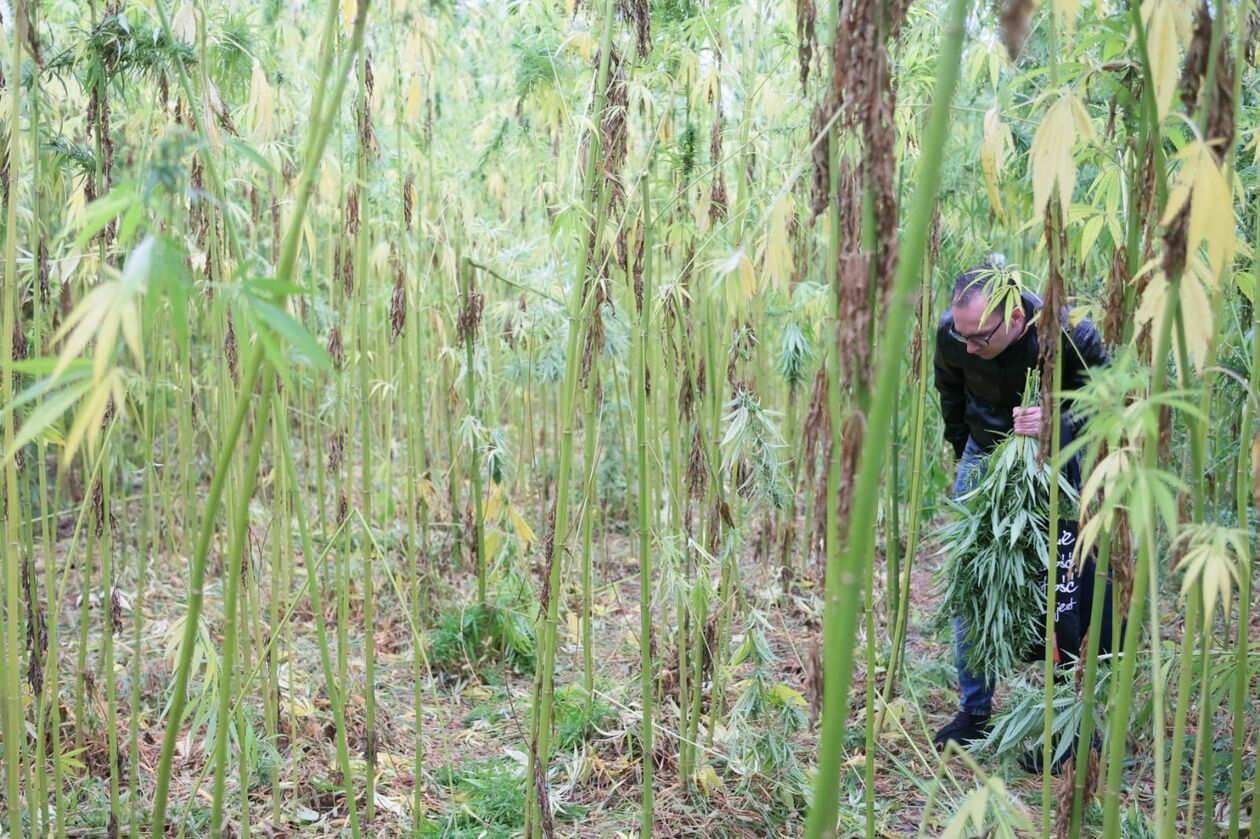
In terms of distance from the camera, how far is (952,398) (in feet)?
9.20

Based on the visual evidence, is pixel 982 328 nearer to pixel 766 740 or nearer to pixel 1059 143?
pixel 766 740

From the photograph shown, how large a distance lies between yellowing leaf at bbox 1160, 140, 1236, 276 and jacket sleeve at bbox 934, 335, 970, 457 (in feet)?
5.65

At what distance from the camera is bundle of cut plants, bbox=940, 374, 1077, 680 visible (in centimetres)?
218

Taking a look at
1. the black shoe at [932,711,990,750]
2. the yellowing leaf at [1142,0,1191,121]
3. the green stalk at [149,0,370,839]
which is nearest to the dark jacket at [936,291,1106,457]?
the black shoe at [932,711,990,750]

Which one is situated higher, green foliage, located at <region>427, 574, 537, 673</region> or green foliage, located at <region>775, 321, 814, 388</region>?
green foliage, located at <region>775, 321, 814, 388</region>

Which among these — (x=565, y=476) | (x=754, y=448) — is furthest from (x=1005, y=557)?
(x=565, y=476)

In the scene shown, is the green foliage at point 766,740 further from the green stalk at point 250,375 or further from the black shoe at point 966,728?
the green stalk at point 250,375

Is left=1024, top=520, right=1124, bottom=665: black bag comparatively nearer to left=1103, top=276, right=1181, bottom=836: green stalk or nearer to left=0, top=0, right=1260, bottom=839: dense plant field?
left=0, top=0, right=1260, bottom=839: dense plant field

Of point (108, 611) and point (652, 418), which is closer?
point (108, 611)

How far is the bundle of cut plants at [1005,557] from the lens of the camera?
7.14 feet

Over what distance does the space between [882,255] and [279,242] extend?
2.33 meters

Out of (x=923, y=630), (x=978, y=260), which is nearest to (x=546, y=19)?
(x=978, y=260)

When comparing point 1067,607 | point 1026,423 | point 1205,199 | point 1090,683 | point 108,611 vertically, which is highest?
point 1205,199

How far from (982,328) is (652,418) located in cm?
94
